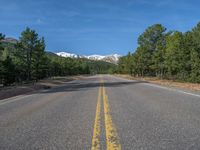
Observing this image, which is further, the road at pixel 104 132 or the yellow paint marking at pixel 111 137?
the road at pixel 104 132

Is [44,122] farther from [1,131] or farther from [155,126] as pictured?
[155,126]

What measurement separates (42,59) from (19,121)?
5170 centimetres

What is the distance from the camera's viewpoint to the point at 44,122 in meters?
8.26

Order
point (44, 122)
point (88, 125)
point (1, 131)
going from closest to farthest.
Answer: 1. point (1, 131)
2. point (88, 125)
3. point (44, 122)

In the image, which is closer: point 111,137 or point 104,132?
point 111,137

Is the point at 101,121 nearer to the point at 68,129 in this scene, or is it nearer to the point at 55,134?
the point at 68,129

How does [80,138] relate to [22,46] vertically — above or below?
below

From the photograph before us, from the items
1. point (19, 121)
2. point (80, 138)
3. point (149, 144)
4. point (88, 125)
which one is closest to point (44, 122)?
point (19, 121)

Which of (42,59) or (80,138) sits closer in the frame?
(80,138)

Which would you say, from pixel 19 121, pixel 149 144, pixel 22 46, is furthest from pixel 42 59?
pixel 149 144

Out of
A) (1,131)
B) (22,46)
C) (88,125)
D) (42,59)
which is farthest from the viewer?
(42,59)

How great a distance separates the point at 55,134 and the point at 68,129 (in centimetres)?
60

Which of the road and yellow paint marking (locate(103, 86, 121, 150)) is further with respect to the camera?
the road

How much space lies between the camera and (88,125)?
25.3ft
